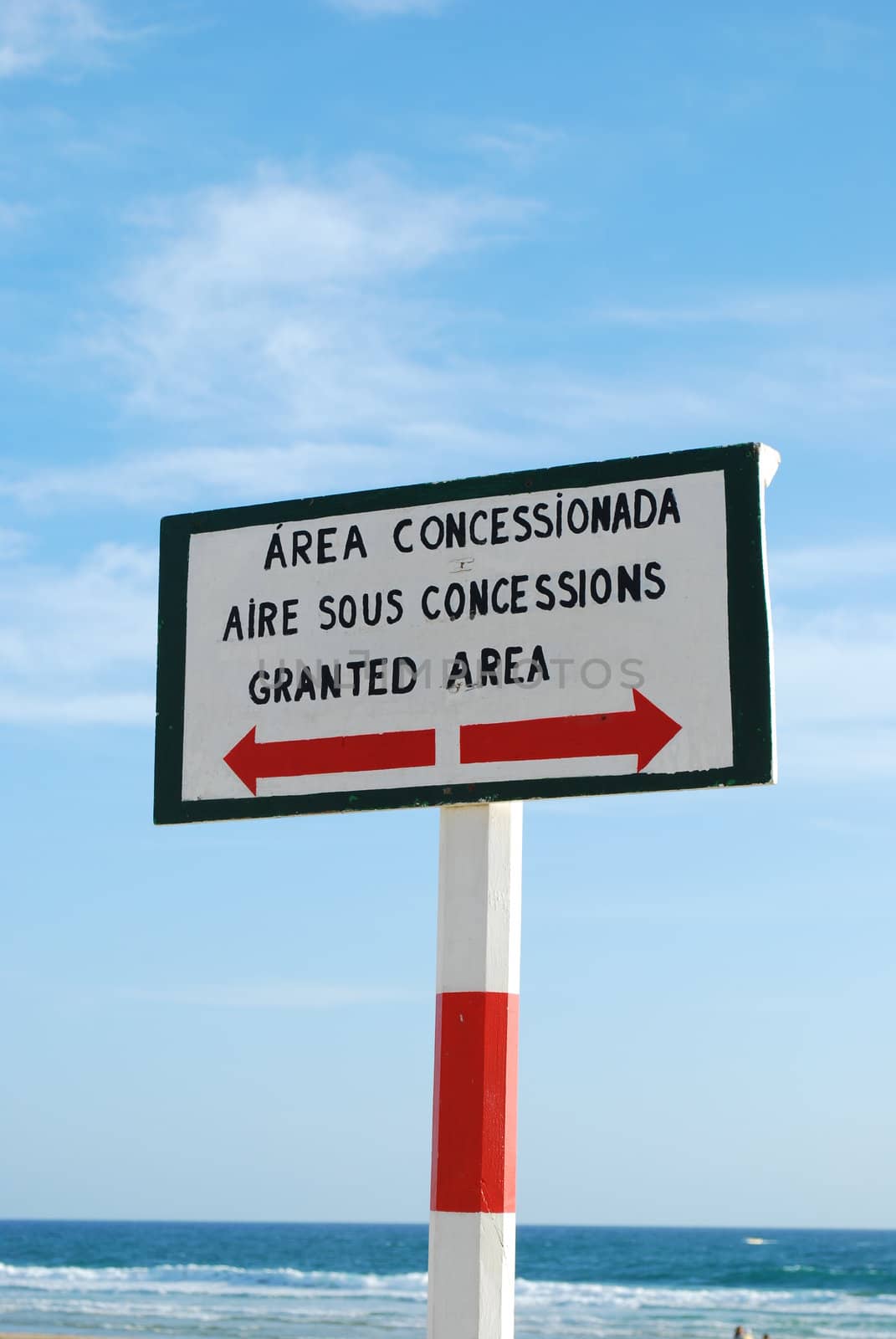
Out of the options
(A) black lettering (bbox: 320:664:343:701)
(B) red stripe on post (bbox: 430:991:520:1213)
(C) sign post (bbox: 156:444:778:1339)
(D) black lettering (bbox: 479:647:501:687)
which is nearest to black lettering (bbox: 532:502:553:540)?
(C) sign post (bbox: 156:444:778:1339)

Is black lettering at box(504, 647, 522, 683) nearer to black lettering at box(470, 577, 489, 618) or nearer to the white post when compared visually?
black lettering at box(470, 577, 489, 618)

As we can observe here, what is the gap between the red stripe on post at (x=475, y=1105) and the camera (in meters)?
2.69

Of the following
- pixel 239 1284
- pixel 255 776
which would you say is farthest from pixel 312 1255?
pixel 255 776

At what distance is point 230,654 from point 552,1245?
67962 mm

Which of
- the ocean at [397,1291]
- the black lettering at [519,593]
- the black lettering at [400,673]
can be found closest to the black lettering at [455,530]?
the black lettering at [519,593]

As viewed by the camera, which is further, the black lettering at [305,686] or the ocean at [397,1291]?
the ocean at [397,1291]

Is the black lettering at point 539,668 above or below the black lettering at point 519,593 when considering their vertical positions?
below

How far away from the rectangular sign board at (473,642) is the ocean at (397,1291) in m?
26.3

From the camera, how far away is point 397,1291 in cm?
3806

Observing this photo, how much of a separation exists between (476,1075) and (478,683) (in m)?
0.69

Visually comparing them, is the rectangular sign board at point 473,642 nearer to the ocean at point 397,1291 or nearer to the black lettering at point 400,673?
the black lettering at point 400,673

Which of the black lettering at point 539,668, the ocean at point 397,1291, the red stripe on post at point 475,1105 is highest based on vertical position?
the black lettering at point 539,668

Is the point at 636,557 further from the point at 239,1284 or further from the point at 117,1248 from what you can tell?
the point at 117,1248

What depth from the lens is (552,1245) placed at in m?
66.4
